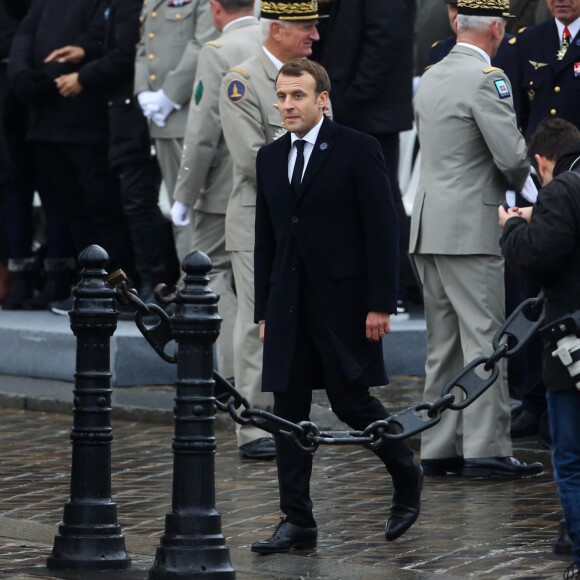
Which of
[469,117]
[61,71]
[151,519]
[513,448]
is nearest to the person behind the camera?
[151,519]

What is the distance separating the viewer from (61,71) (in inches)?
480


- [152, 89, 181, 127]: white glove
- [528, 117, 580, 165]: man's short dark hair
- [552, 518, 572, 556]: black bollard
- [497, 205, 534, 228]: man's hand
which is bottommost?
[552, 518, 572, 556]: black bollard

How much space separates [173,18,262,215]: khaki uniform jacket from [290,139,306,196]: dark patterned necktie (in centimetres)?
242

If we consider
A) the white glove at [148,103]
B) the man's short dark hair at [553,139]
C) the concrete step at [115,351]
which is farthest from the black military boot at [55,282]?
the man's short dark hair at [553,139]

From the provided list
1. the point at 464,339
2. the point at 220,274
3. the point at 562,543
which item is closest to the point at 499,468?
the point at 464,339

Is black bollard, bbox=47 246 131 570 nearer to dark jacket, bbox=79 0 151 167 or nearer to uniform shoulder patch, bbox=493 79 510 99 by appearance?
uniform shoulder patch, bbox=493 79 510 99

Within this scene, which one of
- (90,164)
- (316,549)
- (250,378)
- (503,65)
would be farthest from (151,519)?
(90,164)

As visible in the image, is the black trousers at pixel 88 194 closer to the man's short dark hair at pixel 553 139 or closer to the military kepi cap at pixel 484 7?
the military kepi cap at pixel 484 7

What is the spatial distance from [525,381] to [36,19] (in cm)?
478

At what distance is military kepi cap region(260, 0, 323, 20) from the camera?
879cm

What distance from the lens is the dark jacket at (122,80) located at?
1175 cm

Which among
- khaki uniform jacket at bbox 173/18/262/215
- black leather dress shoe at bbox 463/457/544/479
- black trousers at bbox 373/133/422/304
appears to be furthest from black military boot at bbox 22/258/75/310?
black leather dress shoe at bbox 463/457/544/479

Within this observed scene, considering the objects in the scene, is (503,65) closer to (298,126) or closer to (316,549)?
(298,126)

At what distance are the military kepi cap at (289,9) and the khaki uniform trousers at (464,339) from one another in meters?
1.27
